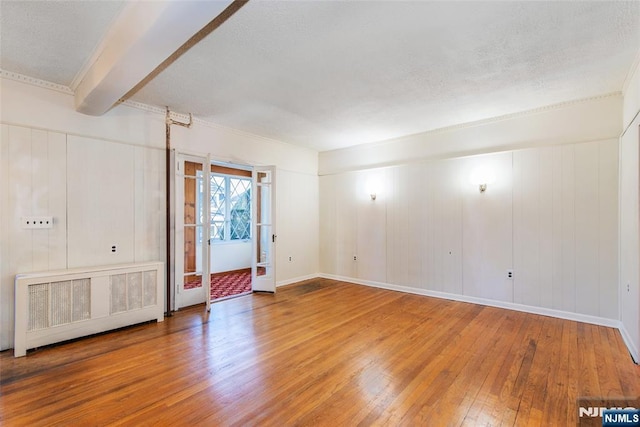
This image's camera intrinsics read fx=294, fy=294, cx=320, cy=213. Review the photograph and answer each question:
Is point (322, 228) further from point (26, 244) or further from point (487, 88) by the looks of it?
point (26, 244)

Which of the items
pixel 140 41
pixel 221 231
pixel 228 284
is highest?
pixel 140 41

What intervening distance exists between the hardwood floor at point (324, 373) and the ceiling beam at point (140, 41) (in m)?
2.59

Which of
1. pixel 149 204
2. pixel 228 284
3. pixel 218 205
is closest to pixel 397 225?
pixel 228 284

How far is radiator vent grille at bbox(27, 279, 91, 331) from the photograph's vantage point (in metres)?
2.94

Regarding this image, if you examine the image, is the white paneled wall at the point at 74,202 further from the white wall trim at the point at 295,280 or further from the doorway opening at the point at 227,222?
the white wall trim at the point at 295,280

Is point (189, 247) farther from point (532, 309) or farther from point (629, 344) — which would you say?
point (629, 344)

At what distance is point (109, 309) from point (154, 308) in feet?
1.62

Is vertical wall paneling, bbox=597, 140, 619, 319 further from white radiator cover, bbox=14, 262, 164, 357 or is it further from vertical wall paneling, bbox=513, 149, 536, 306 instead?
white radiator cover, bbox=14, 262, 164, 357

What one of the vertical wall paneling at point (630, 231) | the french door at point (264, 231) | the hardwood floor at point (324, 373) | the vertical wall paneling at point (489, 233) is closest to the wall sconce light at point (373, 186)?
the vertical wall paneling at point (489, 233)

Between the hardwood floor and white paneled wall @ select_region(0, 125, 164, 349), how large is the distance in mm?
910

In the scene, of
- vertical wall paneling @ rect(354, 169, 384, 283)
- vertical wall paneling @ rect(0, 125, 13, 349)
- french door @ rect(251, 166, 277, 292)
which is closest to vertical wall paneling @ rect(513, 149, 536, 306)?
vertical wall paneling @ rect(354, 169, 384, 283)

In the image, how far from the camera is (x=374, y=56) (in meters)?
2.74

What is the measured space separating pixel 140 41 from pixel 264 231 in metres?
3.85

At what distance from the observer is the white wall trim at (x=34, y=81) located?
2.98 meters
